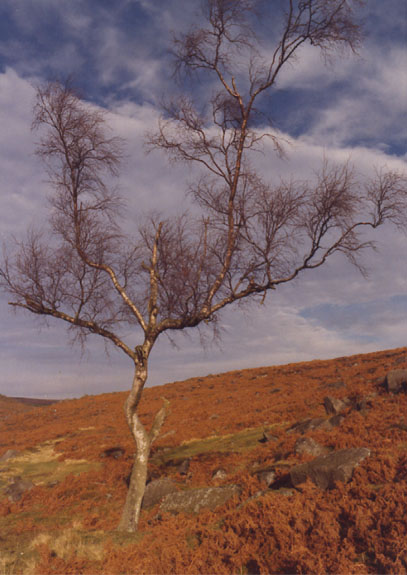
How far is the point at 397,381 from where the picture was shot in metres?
14.6

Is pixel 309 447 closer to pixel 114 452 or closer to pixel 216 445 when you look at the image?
pixel 216 445

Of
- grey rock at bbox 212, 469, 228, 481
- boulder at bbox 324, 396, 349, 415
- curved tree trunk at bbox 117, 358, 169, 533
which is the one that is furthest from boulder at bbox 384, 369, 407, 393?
curved tree trunk at bbox 117, 358, 169, 533

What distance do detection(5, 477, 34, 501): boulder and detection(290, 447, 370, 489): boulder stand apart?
1168 centimetres

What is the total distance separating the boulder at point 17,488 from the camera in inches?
541

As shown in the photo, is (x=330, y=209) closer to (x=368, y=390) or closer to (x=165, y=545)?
(x=368, y=390)

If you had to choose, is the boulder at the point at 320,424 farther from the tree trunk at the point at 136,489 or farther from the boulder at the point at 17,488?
the boulder at the point at 17,488

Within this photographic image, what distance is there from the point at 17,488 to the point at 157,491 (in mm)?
7250

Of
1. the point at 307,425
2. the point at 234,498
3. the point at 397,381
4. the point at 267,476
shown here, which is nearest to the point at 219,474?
the point at 267,476

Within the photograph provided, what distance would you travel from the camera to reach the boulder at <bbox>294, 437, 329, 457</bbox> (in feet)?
34.8

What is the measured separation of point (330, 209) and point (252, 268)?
3.27 metres

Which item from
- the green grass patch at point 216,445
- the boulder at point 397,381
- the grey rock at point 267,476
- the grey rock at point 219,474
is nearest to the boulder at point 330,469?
the grey rock at point 267,476

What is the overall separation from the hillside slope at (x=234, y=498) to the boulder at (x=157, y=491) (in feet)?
1.35

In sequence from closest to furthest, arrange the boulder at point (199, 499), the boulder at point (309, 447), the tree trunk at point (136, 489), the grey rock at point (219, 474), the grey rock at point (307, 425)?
the boulder at point (199, 499)
the tree trunk at point (136, 489)
the boulder at point (309, 447)
the grey rock at point (219, 474)
the grey rock at point (307, 425)

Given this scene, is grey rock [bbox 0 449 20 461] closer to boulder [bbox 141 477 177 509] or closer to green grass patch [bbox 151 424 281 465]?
green grass patch [bbox 151 424 281 465]
